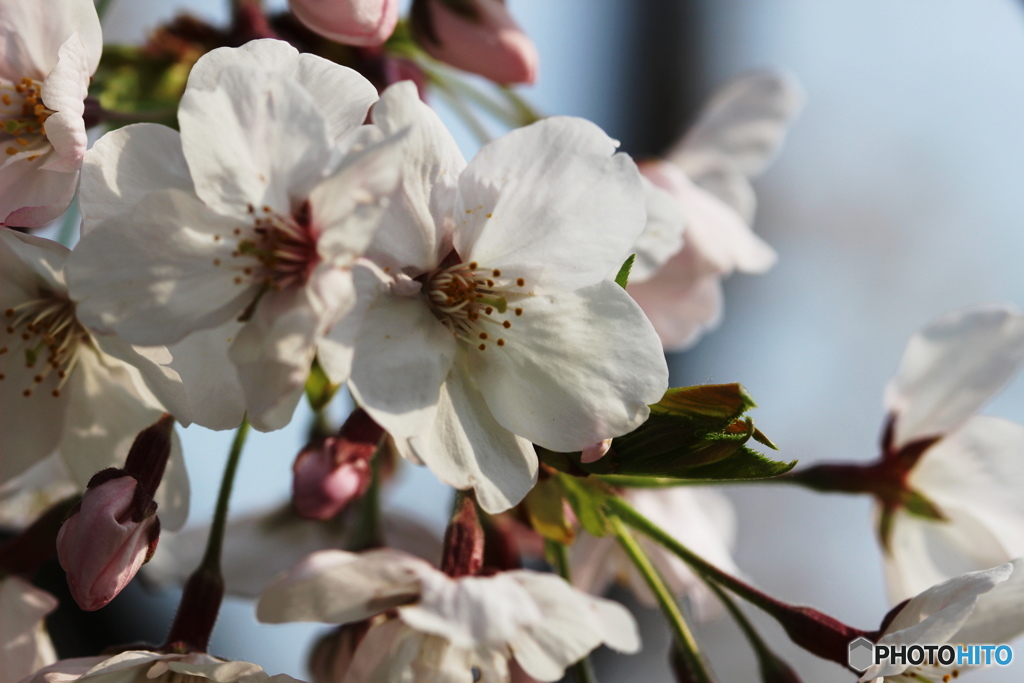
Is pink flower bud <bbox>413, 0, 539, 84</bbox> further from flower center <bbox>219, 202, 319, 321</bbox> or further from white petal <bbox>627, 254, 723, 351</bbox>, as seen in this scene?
flower center <bbox>219, 202, 319, 321</bbox>

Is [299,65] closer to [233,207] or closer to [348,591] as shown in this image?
[233,207]

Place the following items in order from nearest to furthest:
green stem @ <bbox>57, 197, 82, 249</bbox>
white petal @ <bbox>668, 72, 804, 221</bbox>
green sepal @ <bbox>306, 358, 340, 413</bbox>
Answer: green sepal @ <bbox>306, 358, 340, 413</bbox>, green stem @ <bbox>57, 197, 82, 249</bbox>, white petal @ <bbox>668, 72, 804, 221</bbox>

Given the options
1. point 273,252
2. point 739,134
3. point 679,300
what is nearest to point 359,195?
point 273,252

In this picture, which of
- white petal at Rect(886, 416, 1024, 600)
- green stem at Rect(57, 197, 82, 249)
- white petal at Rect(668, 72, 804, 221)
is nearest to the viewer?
white petal at Rect(886, 416, 1024, 600)

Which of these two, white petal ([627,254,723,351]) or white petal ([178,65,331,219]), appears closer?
white petal ([178,65,331,219])

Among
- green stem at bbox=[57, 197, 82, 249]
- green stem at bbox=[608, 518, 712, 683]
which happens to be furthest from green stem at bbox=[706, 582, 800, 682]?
green stem at bbox=[57, 197, 82, 249]

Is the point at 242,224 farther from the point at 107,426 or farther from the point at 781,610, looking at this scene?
the point at 781,610
